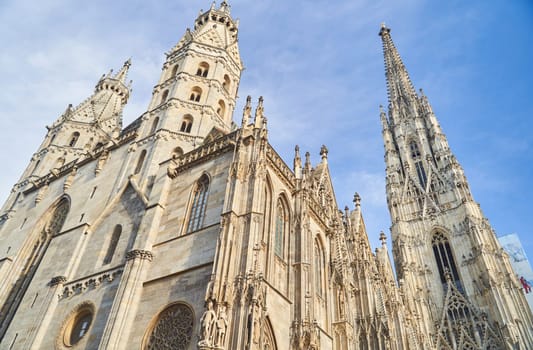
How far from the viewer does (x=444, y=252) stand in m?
41.1

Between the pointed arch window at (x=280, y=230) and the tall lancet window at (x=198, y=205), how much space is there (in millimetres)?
3150

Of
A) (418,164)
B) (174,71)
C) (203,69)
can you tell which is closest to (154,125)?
(174,71)

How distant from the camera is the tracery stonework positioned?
1202 centimetres

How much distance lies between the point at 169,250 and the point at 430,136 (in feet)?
153

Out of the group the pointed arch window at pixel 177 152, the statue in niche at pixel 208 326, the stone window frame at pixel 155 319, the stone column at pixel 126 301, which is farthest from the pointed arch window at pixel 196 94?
the statue in niche at pixel 208 326

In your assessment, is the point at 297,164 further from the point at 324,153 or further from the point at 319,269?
the point at 324,153

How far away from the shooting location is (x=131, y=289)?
1401 centimetres

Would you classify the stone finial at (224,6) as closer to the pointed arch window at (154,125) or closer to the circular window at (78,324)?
the pointed arch window at (154,125)

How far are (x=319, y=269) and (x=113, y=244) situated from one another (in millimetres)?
9546

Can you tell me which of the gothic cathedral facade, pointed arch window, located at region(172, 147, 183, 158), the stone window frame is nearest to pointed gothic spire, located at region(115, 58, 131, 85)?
the gothic cathedral facade

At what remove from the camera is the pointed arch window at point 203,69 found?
2491 cm

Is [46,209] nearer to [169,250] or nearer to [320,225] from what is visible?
[169,250]

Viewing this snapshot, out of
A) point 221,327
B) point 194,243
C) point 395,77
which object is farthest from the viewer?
point 395,77

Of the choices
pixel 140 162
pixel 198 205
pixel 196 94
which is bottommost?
pixel 198 205
